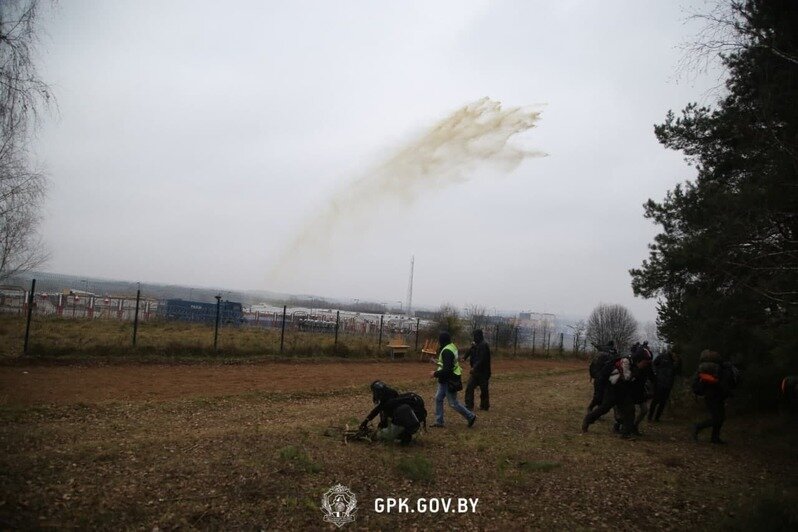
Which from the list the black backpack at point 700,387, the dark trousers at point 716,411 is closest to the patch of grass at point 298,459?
the black backpack at point 700,387

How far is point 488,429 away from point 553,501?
3.56 metres

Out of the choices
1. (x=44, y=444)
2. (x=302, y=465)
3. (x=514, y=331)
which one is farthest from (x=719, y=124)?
(x=514, y=331)

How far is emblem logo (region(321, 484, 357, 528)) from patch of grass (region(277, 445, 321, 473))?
0.52m

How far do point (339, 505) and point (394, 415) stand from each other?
218cm

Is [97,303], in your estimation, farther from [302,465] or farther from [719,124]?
[719,124]

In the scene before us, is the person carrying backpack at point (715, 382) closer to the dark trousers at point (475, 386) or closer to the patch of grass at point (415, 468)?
the dark trousers at point (475, 386)

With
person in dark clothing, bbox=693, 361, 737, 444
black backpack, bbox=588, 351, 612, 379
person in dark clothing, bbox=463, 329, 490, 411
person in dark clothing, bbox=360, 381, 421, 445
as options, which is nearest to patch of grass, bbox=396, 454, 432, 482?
person in dark clothing, bbox=360, 381, 421, 445

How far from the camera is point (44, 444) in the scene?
6035 millimetres

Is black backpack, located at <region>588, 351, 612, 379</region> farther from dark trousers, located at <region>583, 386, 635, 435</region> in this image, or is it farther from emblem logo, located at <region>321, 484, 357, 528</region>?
emblem logo, located at <region>321, 484, 357, 528</region>

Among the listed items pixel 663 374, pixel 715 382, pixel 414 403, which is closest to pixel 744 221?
pixel 715 382

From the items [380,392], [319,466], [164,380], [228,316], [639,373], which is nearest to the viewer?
[319,466]

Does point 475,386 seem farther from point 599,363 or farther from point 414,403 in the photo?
point 414,403

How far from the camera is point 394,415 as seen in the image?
701 cm

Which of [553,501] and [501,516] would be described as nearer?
[501,516]
